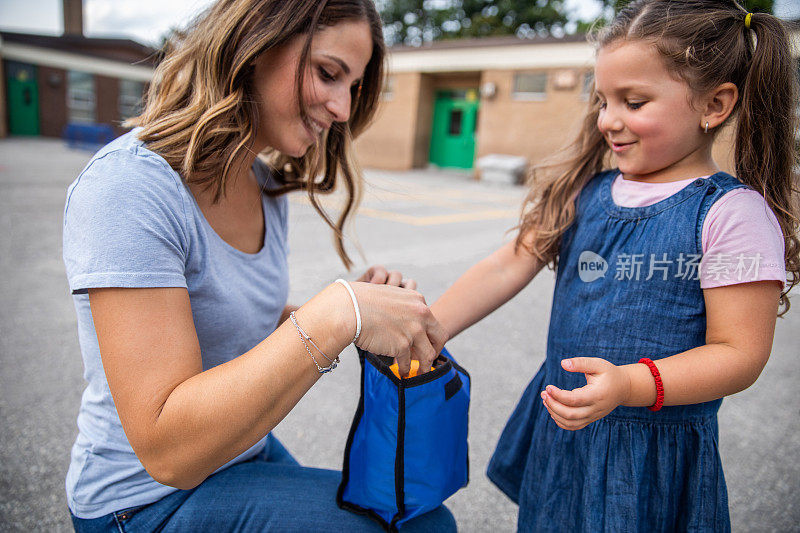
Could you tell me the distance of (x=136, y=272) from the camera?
908mm

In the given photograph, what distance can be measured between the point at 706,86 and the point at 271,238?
1140mm

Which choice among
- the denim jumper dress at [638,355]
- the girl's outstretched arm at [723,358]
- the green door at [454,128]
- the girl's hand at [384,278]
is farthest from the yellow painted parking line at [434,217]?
the green door at [454,128]

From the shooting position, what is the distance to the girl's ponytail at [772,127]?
3.73 ft

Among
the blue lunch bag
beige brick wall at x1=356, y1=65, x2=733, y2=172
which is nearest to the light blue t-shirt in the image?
the blue lunch bag

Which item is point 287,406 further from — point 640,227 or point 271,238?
point 640,227

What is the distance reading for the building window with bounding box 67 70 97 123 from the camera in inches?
893

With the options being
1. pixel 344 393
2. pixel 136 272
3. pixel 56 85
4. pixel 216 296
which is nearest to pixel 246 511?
pixel 216 296

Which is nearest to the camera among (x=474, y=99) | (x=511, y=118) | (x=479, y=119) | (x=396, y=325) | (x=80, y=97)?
(x=396, y=325)

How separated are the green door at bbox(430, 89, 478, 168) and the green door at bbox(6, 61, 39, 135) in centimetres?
1706

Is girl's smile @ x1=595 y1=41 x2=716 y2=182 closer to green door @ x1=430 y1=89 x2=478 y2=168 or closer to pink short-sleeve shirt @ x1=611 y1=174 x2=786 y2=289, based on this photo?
pink short-sleeve shirt @ x1=611 y1=174 x2=786 y2=289

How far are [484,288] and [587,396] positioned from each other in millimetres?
549

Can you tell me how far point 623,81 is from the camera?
1185 millimetres

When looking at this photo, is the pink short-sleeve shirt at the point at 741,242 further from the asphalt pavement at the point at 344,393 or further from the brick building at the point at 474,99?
the brick building at the point at 474,99

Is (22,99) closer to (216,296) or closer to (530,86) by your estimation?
(530,86)
